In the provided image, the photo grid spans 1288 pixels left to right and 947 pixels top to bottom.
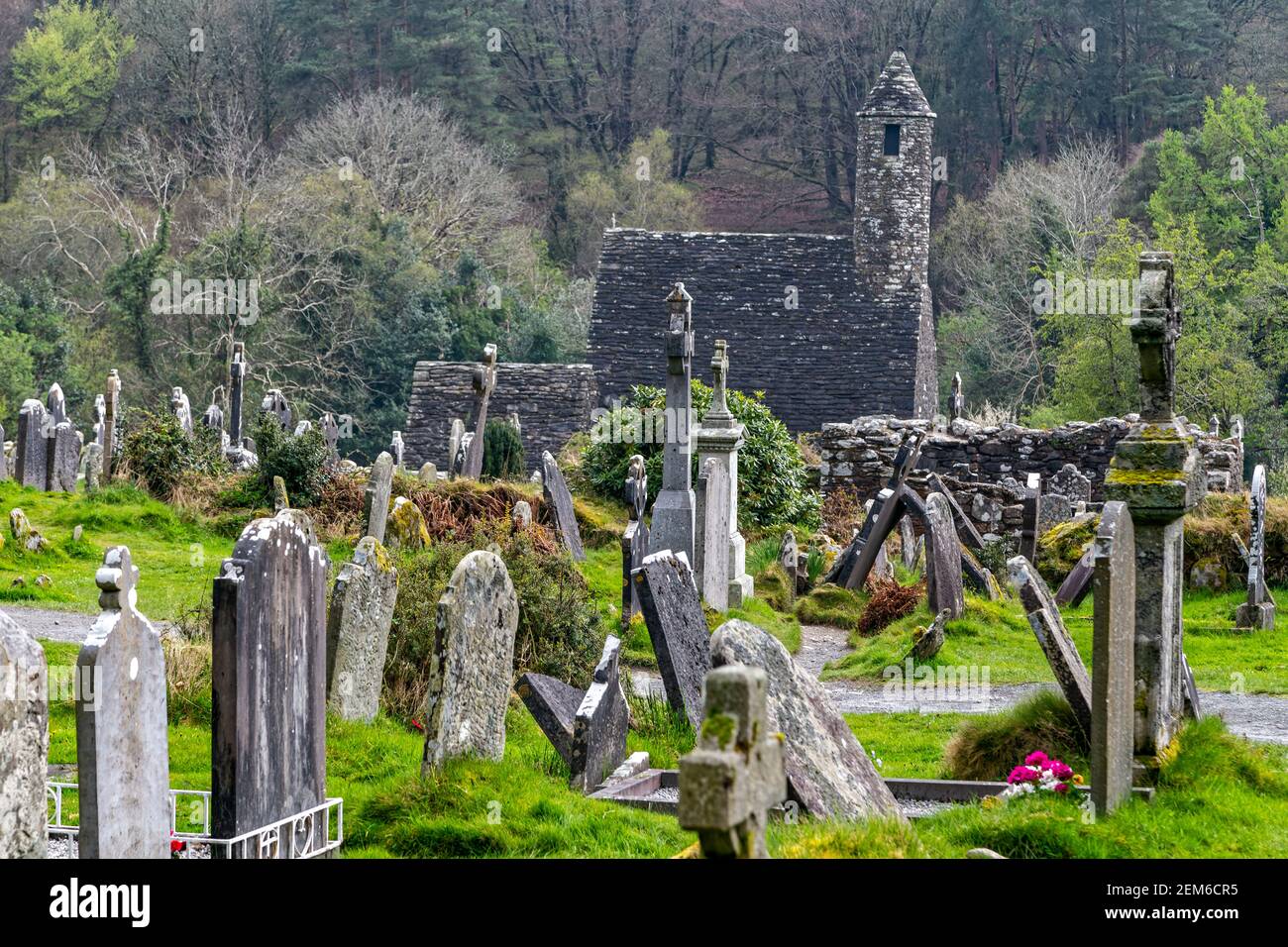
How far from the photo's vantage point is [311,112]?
2313 inches

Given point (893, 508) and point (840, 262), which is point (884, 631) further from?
point (840, 262)

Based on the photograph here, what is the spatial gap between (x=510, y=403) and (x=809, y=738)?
24.9 metres

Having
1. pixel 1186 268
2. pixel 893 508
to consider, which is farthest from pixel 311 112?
pixel 893 508

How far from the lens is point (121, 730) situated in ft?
21.3

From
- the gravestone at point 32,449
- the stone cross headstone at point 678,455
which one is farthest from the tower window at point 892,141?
the gravestone at point 32,449

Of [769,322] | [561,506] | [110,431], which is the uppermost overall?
[769,322]

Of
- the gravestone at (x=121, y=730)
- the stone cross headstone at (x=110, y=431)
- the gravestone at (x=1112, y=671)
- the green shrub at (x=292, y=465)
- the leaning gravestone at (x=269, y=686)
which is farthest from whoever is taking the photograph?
the stone cross headstone at (x=110, y=431)

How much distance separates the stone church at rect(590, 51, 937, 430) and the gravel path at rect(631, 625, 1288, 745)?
67.6 feet

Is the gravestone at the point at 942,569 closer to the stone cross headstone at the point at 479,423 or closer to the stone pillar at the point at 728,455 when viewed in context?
the stone pillar at the point at 728,455

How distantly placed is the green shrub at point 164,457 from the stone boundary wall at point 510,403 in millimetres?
10326

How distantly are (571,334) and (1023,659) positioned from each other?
30.4 meters

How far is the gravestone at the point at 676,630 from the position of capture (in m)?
9.94

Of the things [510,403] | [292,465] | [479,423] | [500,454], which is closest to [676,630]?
[292,465]

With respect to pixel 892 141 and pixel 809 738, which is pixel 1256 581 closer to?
pixel 809 738
